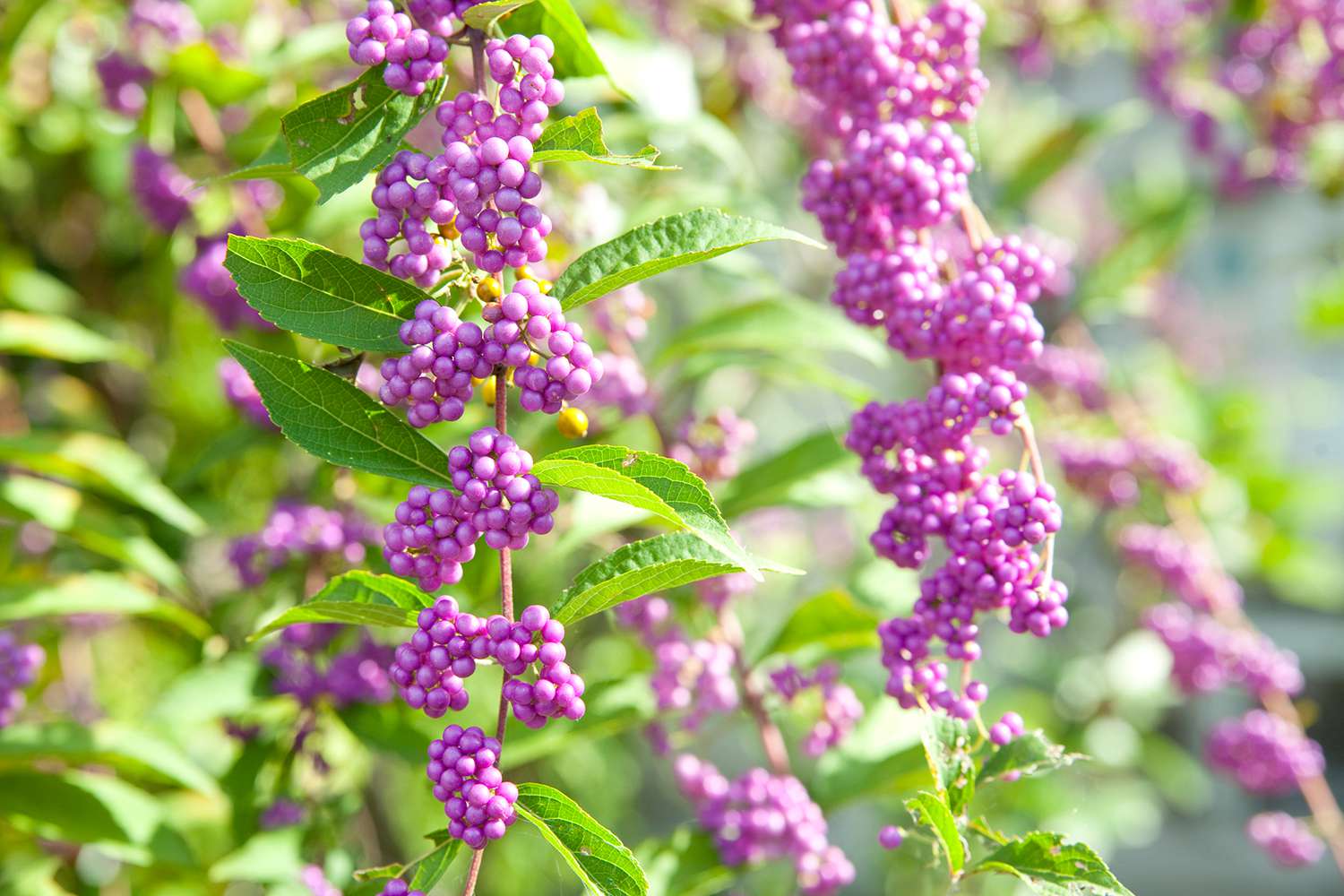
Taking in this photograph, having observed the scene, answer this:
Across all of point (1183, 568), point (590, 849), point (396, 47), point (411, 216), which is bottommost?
point (590, 849)

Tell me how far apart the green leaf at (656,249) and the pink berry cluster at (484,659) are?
261 millimetres

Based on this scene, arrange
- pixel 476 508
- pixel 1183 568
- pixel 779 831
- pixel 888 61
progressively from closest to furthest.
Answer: pixel 476 508 → pixel 888 61 → pixel 779 831 → pixel 1183 568

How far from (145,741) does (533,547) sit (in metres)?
0.69

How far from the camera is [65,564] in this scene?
194 centimetres

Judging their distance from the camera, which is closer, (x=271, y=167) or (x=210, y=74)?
(x=271, y=167)

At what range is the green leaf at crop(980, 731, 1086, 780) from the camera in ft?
3.39

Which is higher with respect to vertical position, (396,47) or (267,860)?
(396,47)

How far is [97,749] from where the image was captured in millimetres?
1355

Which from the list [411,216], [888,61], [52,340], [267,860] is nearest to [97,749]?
[267,860]

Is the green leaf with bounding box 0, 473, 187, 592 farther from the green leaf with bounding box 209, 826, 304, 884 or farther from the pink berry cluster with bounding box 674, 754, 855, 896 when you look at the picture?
the pink berry cluster with bounding box 674, 754, 855, 896

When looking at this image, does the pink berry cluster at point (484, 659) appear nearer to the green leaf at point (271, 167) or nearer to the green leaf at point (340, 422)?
the green leaf at point (340, 422)

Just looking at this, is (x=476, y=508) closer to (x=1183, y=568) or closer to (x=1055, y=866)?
(x=1055, y=866)

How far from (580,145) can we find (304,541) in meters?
0.77

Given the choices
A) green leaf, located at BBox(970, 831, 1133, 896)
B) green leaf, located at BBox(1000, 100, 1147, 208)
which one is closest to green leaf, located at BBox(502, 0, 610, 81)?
green leaf, located at BBox(970, 831, 1133, 896)
